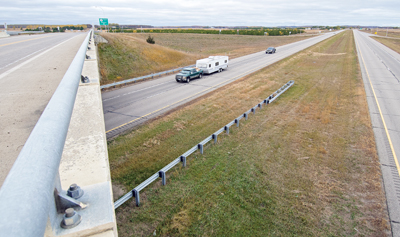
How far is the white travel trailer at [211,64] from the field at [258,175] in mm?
12784

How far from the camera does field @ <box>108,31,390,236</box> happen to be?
7.57 meters

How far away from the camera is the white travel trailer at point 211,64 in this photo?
30.2m

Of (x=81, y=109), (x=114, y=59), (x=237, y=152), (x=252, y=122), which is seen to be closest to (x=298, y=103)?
(x=252, y=122)

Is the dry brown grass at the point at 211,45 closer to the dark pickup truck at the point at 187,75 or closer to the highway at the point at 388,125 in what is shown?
the dark pickup truck at the point at 187,75

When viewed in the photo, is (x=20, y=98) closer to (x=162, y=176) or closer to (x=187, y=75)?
(x=162, y=176)

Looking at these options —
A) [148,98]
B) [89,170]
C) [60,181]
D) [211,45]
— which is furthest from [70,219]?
[211,45]

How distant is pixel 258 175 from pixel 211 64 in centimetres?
2267

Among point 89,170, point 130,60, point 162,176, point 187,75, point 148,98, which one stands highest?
point 130,60

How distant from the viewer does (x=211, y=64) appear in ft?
101

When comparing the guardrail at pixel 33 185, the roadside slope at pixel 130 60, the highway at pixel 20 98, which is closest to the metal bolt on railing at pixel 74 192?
the guardrail at pixel 33 185

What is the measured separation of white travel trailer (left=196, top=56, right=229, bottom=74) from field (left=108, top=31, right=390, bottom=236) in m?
12.8

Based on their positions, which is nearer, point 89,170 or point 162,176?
point 89,170

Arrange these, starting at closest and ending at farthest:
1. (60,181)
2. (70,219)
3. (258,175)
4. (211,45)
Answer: (70,219) < (60,181) < (258,175) < (211,45)

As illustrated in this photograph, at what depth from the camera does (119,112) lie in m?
17.3
